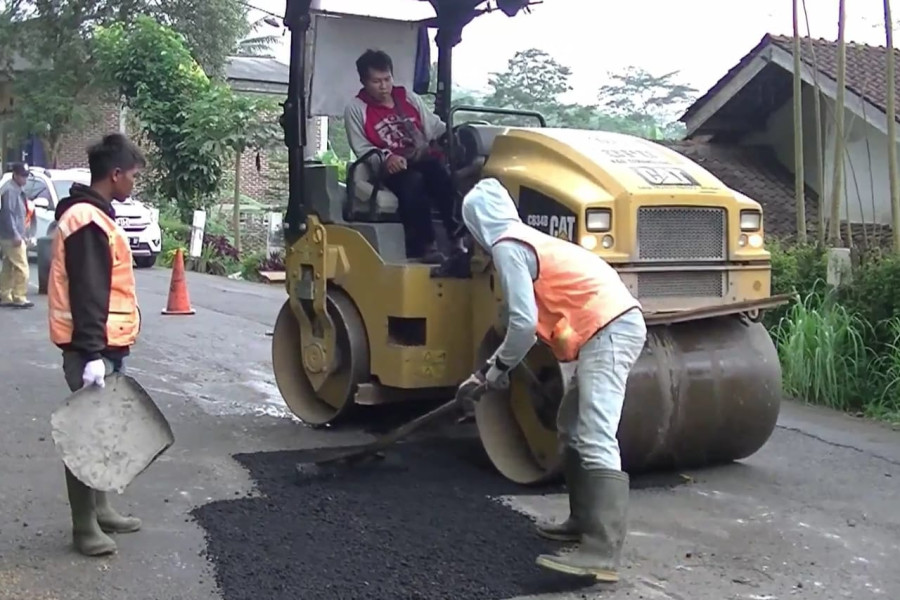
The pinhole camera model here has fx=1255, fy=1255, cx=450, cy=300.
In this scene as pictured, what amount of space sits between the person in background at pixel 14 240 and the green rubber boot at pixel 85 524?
10.1m

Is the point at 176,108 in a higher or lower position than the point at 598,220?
higher

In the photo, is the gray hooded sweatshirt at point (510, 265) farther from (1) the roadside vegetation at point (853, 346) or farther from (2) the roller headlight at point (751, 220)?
(1) the roadside vegetation at point (853, 346)

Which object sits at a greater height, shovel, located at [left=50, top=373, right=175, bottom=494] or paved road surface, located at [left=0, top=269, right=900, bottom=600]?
shovel, located at [left=50, top=373, right=175, bottom=494]

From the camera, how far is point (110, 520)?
18.0ft

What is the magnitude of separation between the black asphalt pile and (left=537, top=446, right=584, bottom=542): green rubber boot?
0.20 feet

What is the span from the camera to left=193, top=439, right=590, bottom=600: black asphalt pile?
4.84 meters

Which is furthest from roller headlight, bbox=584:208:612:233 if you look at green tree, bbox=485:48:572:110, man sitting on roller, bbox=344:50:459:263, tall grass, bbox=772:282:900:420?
green tree, bbox=485:48:572:110

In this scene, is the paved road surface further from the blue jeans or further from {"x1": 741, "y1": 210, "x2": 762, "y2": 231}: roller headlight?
{"x1": 741, "y1": 210, "x2": 762, "y2": 231}: roller headlight

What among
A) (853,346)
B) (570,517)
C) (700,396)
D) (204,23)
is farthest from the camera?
(204,23)

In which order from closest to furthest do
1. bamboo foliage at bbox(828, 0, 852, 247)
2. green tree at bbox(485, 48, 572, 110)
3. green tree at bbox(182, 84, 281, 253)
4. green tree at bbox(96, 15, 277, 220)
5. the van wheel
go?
bamboo foliage at bbox(828, 0, 852, 247) → the van wheel → green tree at bbox(182, 84, 281, 253) → green tree at bbox(96, 15, 277, 220) → green tree at bbox(485, 48, 572, 110)

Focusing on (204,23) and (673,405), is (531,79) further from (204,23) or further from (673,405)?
(673,405)

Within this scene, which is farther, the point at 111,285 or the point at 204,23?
the point at 204,23

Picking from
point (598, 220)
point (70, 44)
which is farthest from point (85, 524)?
point (70, 44)

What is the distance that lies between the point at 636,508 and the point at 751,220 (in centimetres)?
175
